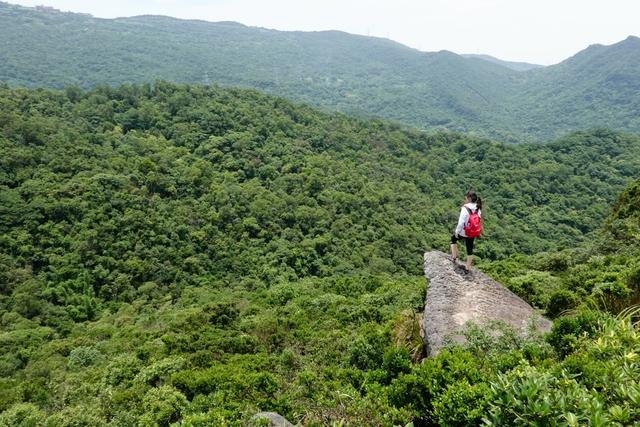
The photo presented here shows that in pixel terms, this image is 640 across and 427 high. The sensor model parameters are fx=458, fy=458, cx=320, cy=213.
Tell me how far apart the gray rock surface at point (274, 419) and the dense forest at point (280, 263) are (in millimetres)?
198

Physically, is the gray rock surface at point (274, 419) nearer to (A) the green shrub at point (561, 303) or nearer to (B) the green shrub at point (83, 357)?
(A) the green shrub at point (561, 303)

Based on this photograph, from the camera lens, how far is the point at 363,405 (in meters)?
4.78

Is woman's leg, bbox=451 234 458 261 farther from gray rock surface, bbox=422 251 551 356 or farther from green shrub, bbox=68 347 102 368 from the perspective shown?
green shrub, bbox=68 347 102 368

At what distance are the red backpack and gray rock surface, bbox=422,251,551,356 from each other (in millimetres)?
1100

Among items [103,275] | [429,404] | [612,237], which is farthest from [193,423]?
[103,275]

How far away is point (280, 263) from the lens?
44.0 metres

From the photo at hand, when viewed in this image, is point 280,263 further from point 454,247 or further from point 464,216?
point 464,216

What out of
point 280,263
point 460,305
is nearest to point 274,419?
point 460,305

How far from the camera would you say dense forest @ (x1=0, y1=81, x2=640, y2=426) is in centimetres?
503

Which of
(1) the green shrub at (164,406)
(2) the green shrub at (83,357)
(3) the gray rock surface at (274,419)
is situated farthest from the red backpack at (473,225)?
(2) the green shrub at (83,357)

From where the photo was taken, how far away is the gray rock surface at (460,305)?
806 cm

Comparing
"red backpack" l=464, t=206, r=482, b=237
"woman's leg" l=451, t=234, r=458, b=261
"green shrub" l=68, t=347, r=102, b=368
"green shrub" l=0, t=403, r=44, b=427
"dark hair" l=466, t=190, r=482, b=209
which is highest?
"dark hair" l=466, t=190, r=482, b=209

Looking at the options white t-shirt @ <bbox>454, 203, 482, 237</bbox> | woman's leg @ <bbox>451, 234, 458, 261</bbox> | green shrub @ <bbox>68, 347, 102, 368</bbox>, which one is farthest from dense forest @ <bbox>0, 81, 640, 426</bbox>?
white t-shirt @ <bbox>454, 203, 482, 237</bbox>

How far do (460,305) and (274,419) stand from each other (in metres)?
4.42
